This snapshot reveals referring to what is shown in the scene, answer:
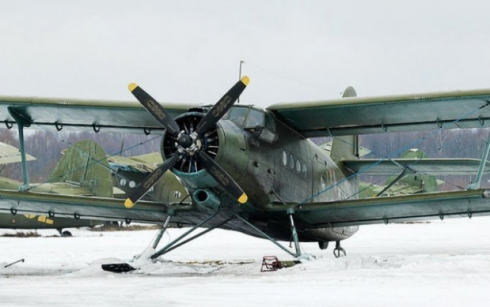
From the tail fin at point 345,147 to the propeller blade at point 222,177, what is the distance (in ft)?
20.7

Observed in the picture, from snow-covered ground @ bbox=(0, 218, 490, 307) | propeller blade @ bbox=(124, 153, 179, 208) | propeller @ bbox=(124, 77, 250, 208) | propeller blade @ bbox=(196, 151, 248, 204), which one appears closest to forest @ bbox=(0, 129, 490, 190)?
snow-covered ground @ bbox=(0, 218, 490, 307)

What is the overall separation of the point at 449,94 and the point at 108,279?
676 centimetres

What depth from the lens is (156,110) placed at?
13062mm

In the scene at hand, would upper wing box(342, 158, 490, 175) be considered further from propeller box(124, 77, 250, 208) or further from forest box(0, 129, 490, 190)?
forest box(0, 129, 490, 190)

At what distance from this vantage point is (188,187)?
531 inches

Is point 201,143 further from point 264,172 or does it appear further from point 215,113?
point 264,172

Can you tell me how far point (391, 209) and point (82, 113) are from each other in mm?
6623

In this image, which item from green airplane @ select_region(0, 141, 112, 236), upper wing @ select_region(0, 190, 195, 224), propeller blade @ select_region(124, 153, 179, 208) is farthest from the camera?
green airplane @ select_region(0, 141, 112, 236)

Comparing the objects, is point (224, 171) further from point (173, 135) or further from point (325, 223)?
point (325, 223)

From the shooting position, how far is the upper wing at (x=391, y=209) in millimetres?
13820

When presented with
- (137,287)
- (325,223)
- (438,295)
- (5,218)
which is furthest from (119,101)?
(5,218)

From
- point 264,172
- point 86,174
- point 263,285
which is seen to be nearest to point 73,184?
point 86,174

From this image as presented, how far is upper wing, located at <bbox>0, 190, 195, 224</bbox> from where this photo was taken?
15094 millimetres

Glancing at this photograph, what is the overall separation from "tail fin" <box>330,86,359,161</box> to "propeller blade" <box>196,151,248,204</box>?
6.31m
